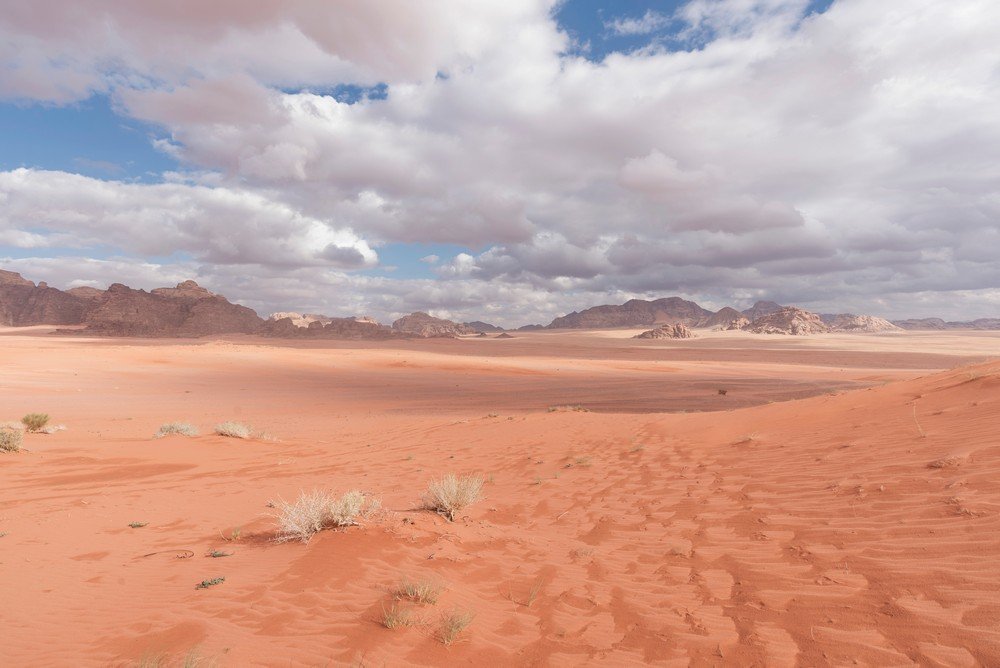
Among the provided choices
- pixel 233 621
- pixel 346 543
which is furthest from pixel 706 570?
pixel 233 621

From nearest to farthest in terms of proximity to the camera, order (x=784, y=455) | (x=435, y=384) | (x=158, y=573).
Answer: (x=158, y=573), (x=784, y=455), (x=435, y=384)

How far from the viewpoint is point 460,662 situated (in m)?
3.69

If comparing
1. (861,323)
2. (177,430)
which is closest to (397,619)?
(177,430)

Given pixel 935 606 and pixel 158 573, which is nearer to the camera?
pixel 935 606

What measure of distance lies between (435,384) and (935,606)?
31273 mm

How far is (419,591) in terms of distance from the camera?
440 centimetres

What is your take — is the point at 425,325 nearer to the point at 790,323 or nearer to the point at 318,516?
the point at 790,323

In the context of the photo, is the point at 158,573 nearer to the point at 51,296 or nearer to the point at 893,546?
the point at 893,546

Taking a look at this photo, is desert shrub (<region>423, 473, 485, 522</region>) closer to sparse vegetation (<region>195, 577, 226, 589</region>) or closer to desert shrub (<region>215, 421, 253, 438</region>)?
sparse vegetation (<region>195, 577, 226, 589</region>)

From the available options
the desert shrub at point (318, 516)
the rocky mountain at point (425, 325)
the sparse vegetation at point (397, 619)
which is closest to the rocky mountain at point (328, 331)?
the rocky mountain at point (425, 325)

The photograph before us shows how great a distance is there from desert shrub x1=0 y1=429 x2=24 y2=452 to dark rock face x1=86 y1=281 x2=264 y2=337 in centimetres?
10999

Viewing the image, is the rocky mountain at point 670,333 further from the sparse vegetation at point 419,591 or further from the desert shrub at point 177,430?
the sparse vegetation at point 419,591

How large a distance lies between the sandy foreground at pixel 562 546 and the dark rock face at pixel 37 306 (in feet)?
517

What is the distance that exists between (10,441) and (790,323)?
15508 centimetres
